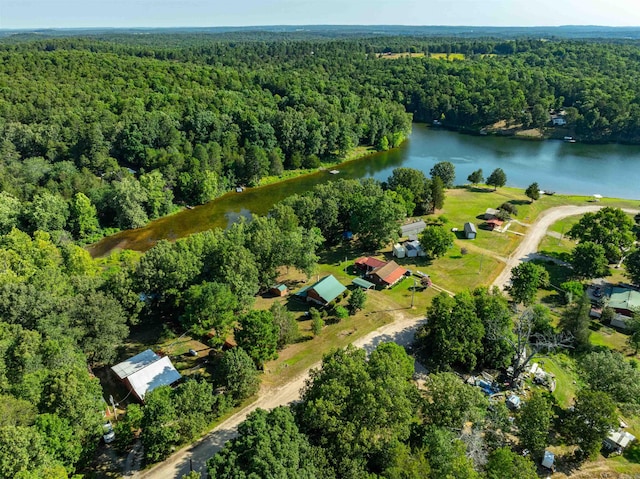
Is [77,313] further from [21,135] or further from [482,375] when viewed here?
[21,135]

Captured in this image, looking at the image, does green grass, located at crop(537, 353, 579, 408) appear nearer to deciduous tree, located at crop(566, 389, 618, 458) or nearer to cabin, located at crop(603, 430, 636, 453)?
cabin, located at crop(603, 430, 636, 453)

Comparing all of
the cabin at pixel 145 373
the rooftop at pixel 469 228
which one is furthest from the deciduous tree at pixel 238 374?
the rooftop at pixel 469 228

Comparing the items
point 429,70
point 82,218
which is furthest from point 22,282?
point 429,70

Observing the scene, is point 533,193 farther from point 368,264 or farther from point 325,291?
point 325,291

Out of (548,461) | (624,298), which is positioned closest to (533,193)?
(624,298)

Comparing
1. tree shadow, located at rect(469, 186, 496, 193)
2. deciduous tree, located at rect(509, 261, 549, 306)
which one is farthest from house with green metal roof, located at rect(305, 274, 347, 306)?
tree shadow, located at rect(469, 186, 496, 193)
